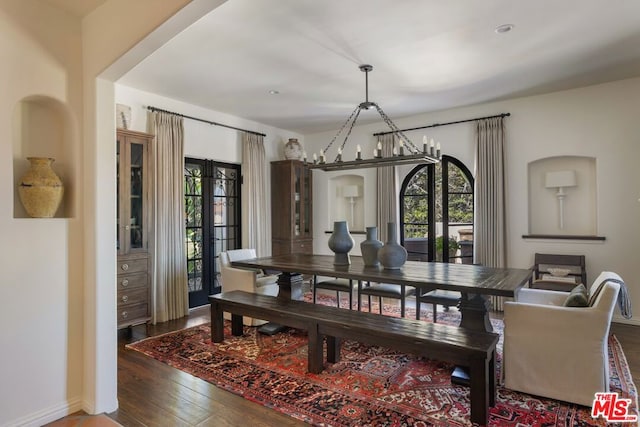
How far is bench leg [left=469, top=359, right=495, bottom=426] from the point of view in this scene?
2.27 meters

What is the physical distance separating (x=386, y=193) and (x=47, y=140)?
181 inches

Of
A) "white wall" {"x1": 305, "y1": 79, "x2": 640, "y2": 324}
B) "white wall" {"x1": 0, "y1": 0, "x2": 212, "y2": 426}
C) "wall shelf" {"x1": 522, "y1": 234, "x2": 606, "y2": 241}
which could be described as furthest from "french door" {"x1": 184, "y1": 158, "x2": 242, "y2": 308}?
"wall shelf" {"x1": 522, "y1": 234, "x2": 606, "y2": 241}

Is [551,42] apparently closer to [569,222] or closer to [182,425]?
[569,222]

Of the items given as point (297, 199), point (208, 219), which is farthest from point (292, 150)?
point (208, 219)

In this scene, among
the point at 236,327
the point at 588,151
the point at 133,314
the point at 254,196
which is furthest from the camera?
the point at 254,196

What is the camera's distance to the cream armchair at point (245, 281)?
167 inches

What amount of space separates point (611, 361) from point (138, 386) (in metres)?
4.01

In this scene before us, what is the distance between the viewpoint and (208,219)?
541 cm

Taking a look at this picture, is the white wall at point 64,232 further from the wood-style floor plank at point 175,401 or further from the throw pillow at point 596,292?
the throw pillow at point 596,292

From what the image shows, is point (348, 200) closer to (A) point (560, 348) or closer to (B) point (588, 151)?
(B) point (588, 151)

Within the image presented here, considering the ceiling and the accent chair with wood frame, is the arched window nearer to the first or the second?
the accent chair with wood frame

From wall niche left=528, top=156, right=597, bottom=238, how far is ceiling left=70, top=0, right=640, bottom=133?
1.05 meters

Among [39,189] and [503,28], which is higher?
[503,28]

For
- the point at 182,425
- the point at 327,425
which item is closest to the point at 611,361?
the point at 327,425
